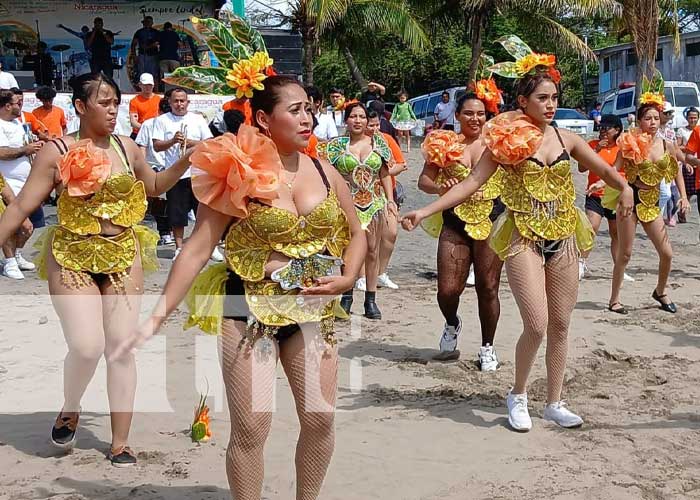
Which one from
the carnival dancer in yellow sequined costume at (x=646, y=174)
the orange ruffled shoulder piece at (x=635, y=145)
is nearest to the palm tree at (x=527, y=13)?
the carnival dancer in yellow sequined costume at (x=646, y=174)

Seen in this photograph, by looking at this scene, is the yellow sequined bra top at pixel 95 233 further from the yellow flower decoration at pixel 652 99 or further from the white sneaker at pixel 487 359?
the yellow flower decoration at pixel 652 99

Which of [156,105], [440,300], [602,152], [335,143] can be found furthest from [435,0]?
[440,300]

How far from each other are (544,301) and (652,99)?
433 cm

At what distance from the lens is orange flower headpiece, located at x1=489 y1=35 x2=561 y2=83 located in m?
5.36

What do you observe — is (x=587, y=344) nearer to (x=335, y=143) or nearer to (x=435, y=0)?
(x=335, y=143)

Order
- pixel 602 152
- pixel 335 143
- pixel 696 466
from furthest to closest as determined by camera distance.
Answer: pixel 602 152 → pixel 335 143 → pixel 696 466

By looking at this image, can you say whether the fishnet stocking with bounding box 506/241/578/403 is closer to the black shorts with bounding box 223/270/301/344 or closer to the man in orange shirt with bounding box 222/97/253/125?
the man in orange shirt with bounding box 222/97/253/125

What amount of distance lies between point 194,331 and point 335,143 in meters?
2.11

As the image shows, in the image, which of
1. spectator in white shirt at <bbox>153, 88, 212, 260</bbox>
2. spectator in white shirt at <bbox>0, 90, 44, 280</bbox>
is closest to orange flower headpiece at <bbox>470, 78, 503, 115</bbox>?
spectator in white shirt at <bbox>153, 88, 212, 260</bbox>

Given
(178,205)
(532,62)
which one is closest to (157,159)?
(178,205)

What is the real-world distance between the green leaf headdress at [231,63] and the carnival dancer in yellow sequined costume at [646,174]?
545cm

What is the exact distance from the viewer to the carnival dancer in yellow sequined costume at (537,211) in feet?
16.7

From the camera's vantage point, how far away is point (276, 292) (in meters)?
3.59

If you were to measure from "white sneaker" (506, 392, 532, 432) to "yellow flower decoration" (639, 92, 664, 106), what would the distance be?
439 centimetres
